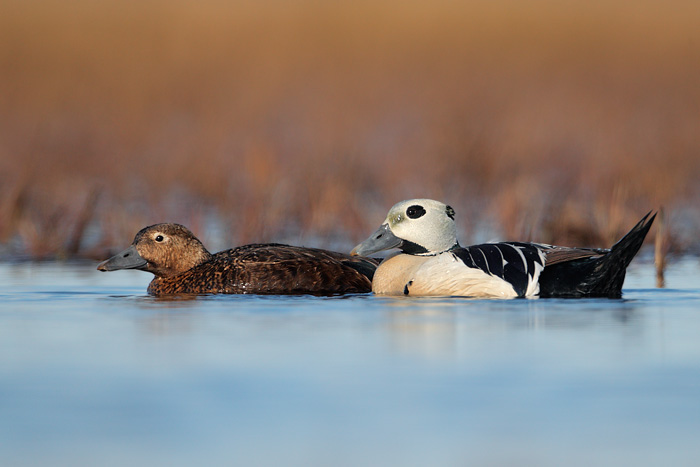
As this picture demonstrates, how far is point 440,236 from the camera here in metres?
9.11

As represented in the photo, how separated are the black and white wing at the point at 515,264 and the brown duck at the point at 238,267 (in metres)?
1.14

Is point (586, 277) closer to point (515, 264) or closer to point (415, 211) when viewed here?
point (515, 264)

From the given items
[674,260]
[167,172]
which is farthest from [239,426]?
[167,172]

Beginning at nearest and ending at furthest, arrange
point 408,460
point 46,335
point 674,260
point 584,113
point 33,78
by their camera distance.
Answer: point 408,460 < point 46,335 < point 674,260 < point 584,113 < point 33,78

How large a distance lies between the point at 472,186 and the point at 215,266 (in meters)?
5.20

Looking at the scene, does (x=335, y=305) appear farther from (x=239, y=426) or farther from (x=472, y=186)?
(x=472, y=186)

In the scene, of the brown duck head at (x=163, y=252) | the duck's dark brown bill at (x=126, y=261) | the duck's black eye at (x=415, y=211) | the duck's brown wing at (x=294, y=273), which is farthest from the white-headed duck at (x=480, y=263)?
the duck's dark brown bill at (x=126, y=261)

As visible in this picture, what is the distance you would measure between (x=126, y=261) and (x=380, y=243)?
1.92 meters

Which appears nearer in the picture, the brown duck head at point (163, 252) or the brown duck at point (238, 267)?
the brown duck at point (238, 267)

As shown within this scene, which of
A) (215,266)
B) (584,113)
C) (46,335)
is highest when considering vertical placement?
(584,113)

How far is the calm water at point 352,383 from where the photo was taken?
4270 millimetres

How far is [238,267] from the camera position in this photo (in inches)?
364

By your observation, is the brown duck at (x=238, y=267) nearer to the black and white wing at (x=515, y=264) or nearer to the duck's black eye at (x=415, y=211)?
the duck's black eye at (x=415, y=211)

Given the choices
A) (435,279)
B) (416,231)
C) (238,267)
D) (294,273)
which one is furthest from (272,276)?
(435,279)
